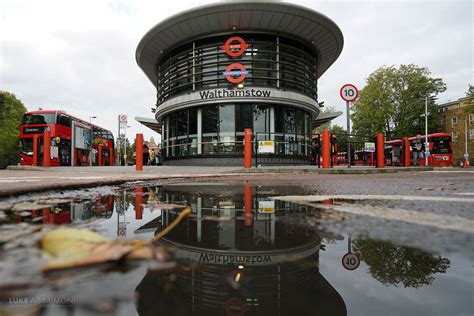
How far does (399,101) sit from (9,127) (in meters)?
47.2

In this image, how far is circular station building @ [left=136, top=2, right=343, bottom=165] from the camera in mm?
14820

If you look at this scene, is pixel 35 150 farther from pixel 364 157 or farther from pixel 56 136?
pixel 364 157

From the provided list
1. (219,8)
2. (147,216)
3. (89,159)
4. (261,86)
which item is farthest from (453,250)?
(89,159)

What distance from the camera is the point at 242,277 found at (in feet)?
2.14

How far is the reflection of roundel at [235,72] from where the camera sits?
49.1 feet

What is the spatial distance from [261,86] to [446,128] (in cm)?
4534

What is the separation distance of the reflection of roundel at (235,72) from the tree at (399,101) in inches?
866

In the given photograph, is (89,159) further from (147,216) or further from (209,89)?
(147,216)

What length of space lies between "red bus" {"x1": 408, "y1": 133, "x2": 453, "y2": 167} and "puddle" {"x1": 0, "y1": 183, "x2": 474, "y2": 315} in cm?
2550

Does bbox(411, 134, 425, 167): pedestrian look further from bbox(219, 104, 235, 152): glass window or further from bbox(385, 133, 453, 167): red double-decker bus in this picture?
bbox(219, 104, 235, 152): glass window

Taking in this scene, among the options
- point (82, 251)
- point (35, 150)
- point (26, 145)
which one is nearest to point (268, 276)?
point (82, 251)

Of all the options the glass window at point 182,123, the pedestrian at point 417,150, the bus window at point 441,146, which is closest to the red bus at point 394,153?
the pedestrian at point 417,150

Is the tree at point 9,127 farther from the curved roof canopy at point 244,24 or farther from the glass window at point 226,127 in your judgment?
the glass window at point 226,127

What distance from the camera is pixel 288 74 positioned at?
16.0 metres
